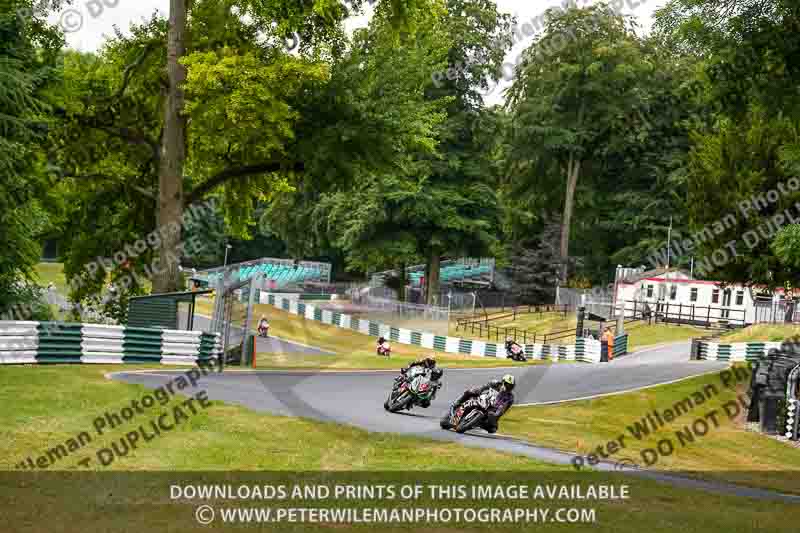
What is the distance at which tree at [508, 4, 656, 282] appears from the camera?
64438 mm

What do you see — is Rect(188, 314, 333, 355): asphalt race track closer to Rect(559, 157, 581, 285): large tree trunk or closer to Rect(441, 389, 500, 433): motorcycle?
Rect(559, 157, 581, 285): large tree trunk

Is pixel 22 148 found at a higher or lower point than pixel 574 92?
lower

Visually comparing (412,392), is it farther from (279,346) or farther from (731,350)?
(279,346)

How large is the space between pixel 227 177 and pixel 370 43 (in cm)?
602

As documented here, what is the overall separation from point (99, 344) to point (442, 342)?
95.9ft

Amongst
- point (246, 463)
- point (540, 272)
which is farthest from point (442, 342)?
point (246, 463)

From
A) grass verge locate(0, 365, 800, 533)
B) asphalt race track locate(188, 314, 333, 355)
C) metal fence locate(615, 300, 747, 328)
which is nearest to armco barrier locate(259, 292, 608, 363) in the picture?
asphalt race track locate(188, 314, 333, 355)

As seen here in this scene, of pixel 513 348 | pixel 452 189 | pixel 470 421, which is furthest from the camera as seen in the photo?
pixel 452 189

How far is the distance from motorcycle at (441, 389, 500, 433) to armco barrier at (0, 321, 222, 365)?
9.33 m

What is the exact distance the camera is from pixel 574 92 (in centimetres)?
6669

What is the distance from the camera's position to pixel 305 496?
959 cm

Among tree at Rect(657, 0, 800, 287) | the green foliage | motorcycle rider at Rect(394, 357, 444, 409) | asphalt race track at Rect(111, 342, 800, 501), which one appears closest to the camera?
asphalt race track at Rect(111, 342, 800, 501)

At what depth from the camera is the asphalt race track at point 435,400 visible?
14.4m

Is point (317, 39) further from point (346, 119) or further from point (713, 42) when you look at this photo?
point (713, 42)
